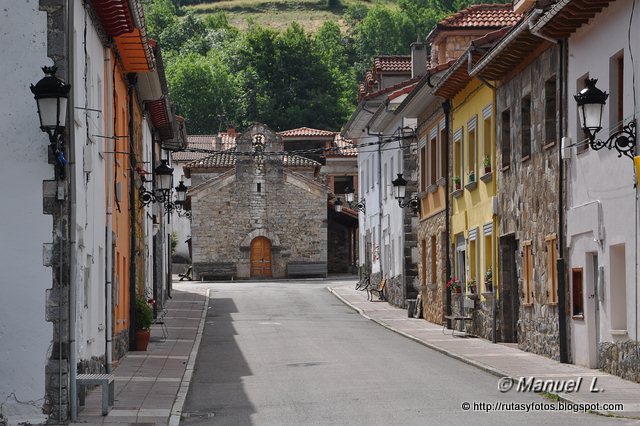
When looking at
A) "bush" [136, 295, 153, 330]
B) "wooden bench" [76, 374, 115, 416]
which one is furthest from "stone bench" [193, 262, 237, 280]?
"wooden bench" [76, 374, 115, 416]

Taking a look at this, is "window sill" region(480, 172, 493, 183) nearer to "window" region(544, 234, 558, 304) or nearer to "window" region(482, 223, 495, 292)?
"window" region(482, 223, 495, 292)

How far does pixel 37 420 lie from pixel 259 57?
88.4m

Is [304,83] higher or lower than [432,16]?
lower

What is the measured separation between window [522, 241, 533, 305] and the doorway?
5.98ft

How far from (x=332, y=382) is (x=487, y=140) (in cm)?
1169

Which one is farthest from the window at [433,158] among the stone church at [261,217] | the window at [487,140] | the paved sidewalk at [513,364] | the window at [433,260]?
the stone church at [261,217]

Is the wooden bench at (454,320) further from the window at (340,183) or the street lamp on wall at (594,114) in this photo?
the window at (340,183)

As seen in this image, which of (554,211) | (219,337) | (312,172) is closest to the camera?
(554,211)

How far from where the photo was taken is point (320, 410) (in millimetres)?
15516

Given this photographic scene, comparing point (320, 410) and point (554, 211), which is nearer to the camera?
point (320, 410)

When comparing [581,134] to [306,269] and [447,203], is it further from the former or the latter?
[306,269]

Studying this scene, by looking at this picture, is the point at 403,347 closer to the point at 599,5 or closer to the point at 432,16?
the point at 599,5

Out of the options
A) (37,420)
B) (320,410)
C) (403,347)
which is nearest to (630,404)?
(320,410)

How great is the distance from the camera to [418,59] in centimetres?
4638
